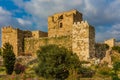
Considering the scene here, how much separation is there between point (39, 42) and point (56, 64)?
18842 mm

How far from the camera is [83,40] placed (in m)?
42.9

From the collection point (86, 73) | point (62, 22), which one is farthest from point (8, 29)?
point (86, 73)

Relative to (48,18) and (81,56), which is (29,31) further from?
(81,56)

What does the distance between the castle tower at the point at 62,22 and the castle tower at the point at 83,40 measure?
6243 mm

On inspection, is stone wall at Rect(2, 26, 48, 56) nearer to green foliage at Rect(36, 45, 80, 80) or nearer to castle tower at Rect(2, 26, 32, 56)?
castle tower at Rect(2, 26, 32, 56)

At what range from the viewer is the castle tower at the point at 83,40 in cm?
4247

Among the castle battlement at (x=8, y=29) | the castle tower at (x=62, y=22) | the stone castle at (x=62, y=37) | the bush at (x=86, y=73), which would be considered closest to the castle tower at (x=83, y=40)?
the stone castle at (x=62, y=37)

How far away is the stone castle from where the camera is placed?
42875 millimetres

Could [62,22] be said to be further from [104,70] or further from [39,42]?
[104,70]

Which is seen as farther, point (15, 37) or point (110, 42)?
point (110, 42)

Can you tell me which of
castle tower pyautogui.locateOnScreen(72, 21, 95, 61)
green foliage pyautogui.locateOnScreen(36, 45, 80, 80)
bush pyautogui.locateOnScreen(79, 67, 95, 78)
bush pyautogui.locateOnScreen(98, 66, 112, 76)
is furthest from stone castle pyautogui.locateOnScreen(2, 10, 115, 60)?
green foliage pyautogui.locateOnScreen(36, 45, 80, 80)

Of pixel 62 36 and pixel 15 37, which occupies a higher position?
pixel 15 37

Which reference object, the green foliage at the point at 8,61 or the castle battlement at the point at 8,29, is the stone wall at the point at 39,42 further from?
the green foliage at the point at 8,61

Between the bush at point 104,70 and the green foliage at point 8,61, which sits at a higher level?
the green foliage at point 8,61
